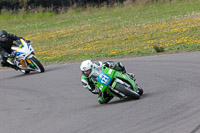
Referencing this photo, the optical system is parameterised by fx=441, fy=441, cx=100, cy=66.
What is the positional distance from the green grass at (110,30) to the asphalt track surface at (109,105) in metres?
5.13

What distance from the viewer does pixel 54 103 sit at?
430 inches

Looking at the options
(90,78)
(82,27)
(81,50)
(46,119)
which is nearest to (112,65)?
(90,78)

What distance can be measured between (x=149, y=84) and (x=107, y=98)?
1996mm

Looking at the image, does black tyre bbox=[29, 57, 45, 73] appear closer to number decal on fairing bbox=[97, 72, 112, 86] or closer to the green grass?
the green grass

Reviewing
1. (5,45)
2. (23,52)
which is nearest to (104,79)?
(23,52)

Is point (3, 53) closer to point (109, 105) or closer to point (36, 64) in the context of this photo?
point (36, 64)

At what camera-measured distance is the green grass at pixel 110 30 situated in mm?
21672

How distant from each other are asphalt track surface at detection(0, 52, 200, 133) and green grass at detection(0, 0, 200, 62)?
513 centimetres

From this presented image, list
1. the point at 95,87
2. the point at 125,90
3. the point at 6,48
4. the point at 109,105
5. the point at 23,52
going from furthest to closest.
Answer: the point at 6,48, the point at 23,52, the point at 95,87, the point at 109,105, the point at 125,90

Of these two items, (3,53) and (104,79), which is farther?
(3,53)

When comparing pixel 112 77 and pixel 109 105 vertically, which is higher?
pixel 112 77

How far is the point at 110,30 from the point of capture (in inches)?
1168

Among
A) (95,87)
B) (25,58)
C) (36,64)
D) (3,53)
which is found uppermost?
(95,87)

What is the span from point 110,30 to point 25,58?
13.6m
